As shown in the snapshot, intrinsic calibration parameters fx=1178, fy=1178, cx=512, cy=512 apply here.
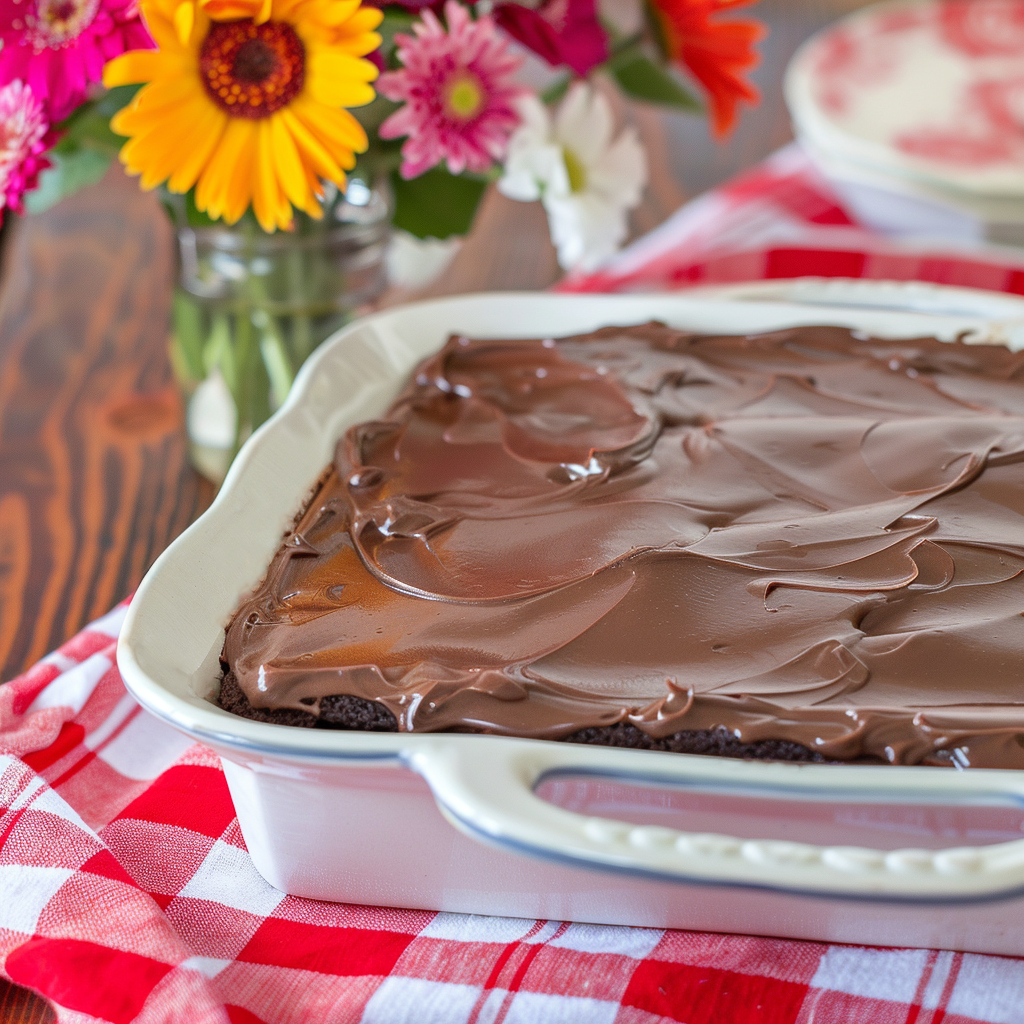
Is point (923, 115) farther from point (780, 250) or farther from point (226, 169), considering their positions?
point (226, 169)

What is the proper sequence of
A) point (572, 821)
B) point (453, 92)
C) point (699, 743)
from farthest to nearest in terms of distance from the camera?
point (453, 92), point (699, 743), point (572, 821)

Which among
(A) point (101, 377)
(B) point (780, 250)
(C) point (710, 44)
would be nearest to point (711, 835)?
(C) point (710, 44)

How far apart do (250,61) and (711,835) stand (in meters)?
0.91

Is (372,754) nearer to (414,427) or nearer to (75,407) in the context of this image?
(414,427)

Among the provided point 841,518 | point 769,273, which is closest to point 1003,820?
point 841,518

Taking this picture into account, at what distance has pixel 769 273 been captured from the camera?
6.24 feet

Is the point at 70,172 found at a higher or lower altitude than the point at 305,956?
higher

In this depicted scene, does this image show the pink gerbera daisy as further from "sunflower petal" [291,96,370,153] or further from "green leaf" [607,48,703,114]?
"green leaf" [607,48,703,114]

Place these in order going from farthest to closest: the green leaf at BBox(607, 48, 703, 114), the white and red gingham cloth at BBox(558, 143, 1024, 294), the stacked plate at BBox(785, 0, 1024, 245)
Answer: the stacked plate at BBox(785, 0, 1024, 245)
the white and red gingham cloth at BBox(558, 143, 1024, 294)
the green leaf at BBox(607, 48, 703, 114)

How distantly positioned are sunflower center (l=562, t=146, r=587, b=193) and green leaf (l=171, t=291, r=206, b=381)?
1.67ft

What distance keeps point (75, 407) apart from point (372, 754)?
3.93 ft

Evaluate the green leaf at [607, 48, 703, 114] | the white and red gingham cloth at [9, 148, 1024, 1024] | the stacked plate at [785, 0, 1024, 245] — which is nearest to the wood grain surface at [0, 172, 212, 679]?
the white and red gingham cloth at [9, 148, 1024, 1024]

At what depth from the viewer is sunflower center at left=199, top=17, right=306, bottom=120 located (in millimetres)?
1226

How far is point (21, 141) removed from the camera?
1.21m
